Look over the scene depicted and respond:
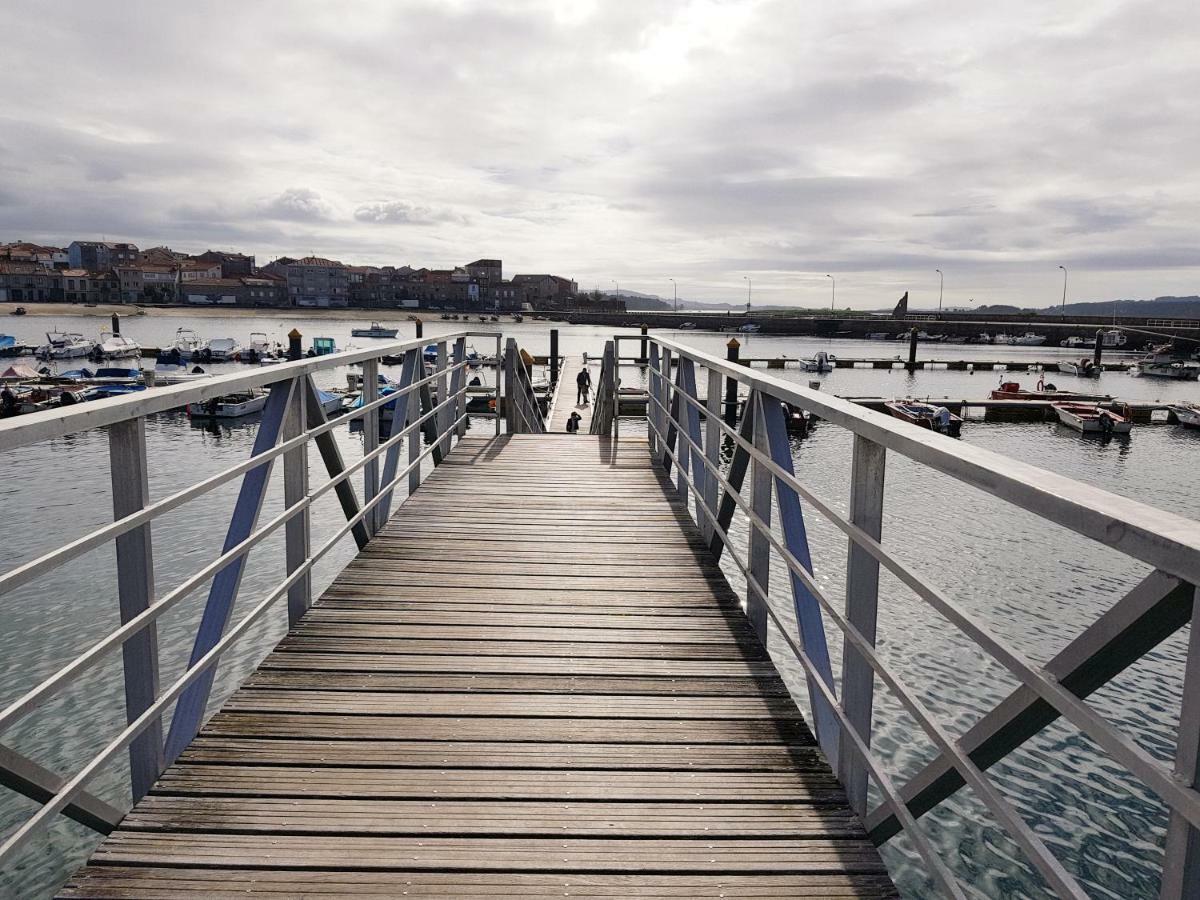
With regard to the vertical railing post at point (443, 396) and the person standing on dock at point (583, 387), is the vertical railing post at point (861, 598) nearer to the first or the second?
the vertical railing post at point (443, 396)

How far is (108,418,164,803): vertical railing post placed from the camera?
2.12 metres

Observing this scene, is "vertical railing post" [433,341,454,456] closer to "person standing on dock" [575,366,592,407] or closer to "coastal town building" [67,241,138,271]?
"person standing on dock" [575,366,592,407]

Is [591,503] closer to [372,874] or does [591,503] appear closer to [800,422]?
[372,874]

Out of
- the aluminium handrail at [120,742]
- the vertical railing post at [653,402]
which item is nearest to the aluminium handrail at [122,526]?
the aluminium handrail at [120,742]

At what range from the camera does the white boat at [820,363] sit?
188 feet

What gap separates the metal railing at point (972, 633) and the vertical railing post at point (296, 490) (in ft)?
6.34

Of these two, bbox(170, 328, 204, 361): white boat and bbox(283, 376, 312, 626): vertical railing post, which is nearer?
bbox(283, 376, 312, 626): vertical railing post

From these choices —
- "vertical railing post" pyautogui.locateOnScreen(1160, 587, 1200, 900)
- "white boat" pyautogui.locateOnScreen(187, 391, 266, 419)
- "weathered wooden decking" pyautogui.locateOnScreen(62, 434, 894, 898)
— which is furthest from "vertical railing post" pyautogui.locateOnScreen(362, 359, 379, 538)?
"white boat" pyautogui.locateOnScreen(187, 391, 266, 419)

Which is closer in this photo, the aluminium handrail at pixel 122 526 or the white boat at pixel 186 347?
the aluminium handrail at pixel 122 526

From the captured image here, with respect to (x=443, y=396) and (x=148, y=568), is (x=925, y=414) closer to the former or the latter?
(x=443, y=396)

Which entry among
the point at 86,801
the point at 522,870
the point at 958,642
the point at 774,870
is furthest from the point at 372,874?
the point at 958,642

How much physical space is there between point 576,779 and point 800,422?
3057 cm

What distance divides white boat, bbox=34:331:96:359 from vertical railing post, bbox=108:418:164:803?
2409 inches

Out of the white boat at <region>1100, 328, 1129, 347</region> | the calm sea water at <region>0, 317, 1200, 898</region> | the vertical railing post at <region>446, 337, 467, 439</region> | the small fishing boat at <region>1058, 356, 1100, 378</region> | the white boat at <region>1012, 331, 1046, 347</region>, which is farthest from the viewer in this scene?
the white boat at <region>1012, 331, 1046, 347</region>
